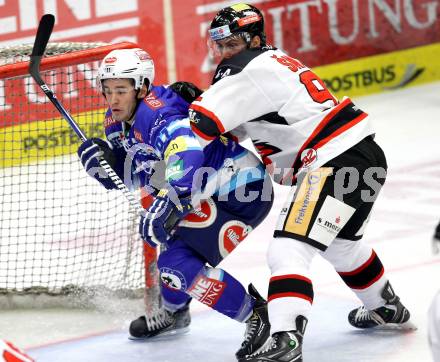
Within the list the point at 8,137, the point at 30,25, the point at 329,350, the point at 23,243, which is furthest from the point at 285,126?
the point at 30,25

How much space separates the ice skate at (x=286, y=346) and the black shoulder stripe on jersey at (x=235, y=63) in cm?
80

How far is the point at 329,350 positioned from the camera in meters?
3.91

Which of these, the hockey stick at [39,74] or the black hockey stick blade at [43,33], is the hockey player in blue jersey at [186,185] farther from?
the black hockey stick blade at [43,33]

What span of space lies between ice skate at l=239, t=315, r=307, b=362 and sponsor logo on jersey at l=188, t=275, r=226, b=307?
1.04ft

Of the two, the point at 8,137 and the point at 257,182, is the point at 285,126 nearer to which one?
the point at 257,182

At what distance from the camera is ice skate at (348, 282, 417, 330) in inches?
157

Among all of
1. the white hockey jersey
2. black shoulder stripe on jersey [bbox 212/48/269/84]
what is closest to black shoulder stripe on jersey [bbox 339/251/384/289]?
the white hockey jersey

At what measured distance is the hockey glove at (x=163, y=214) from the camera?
370 centimetres

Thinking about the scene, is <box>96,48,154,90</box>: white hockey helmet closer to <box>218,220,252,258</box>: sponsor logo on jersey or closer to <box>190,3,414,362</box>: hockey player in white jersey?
<box>190,3,414,362</box>: hockey player in white jersey

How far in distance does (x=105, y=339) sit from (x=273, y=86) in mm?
1222

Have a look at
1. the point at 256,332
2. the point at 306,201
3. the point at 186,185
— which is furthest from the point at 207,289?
the point at 306,201

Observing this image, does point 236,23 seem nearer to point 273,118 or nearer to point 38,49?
point 273,118

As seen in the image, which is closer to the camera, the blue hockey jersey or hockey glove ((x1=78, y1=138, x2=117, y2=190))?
the blue hockey jersey

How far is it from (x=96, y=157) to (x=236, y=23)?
0.72 m
